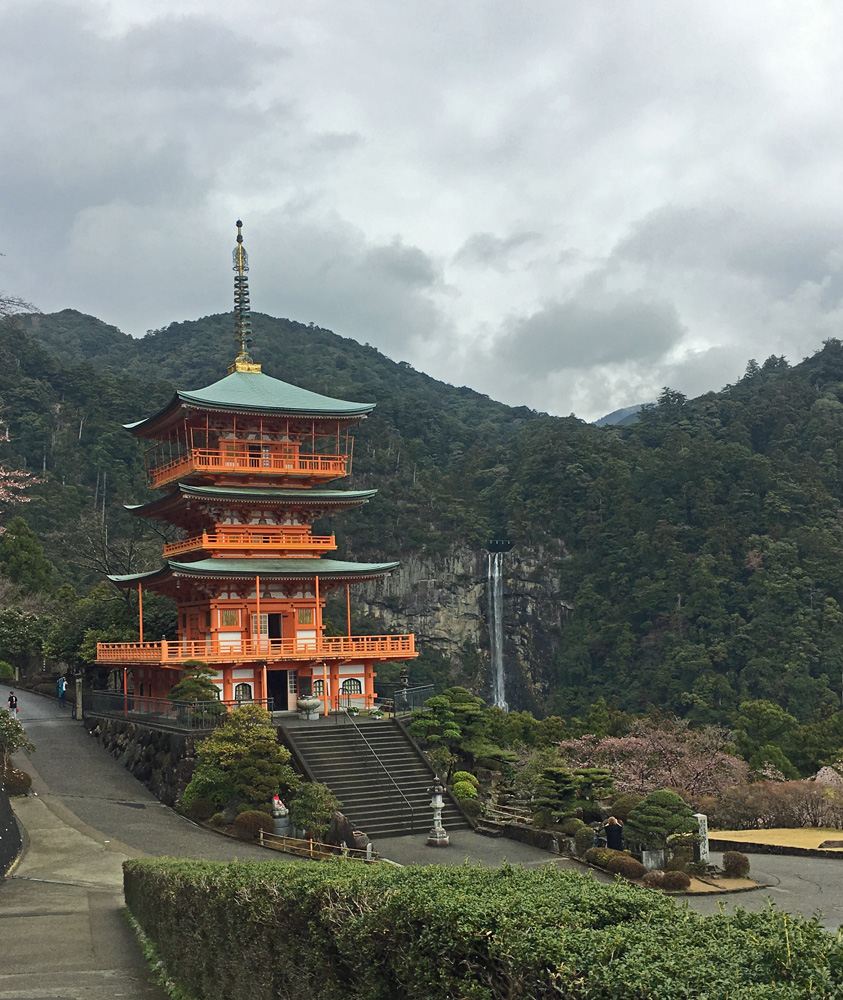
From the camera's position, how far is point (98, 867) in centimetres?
1916

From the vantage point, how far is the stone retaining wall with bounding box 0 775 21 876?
17844mm

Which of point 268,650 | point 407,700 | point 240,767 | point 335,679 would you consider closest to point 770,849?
point 407,700

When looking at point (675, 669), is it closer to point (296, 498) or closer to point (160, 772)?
point (296, 498)

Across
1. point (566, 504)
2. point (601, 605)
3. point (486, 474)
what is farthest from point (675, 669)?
point (486, 474)

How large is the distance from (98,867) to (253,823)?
3864 millimetres

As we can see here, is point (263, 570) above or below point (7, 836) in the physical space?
above

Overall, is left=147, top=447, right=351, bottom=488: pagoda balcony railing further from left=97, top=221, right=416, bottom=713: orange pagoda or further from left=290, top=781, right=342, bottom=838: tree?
left=290, top=781, right=342, bottom=838: tree

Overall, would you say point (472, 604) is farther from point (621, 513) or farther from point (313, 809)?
point (313, 809)

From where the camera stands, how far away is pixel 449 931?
616 centimetres

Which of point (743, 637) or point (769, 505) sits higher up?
point (769, 505)

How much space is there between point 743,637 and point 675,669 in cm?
485

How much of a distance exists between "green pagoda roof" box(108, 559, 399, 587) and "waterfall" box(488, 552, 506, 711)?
165ft

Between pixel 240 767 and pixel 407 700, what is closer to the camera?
pixel 240 767

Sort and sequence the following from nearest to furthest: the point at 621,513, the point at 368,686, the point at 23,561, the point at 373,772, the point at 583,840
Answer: the point at 583,840 < the point at 373,772 < the point at 368,686 < the point at 23,561 < the point at 621,513
